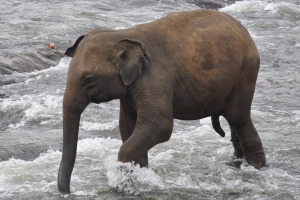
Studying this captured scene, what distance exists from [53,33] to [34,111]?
7.39 meters

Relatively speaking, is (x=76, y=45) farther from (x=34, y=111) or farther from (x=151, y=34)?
(x=34, y=111)

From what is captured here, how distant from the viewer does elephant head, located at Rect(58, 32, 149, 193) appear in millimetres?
7145

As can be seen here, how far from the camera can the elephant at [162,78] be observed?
23.6 feet

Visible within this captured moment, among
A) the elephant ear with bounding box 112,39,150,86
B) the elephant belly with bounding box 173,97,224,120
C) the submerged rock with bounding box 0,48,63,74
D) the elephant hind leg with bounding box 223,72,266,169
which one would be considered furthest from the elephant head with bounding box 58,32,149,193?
the submerged rock with bounding box 0,48,63,74

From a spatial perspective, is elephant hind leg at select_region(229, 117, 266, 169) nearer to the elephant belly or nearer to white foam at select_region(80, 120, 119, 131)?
the elephant belly

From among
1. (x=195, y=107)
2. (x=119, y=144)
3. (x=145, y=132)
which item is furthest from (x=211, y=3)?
(x=145, y=132)

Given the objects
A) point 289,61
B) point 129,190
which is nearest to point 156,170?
point 129,190

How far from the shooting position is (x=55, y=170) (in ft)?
28.0

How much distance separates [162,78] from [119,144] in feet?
8.02

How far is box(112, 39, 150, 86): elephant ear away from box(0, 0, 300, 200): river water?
2.96 feet

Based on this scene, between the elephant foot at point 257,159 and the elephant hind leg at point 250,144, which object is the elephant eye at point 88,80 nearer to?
the elephant hind leg at point 250,144

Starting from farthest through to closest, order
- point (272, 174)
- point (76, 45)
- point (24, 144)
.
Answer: point (24, 144) < point (272, 174) < point (76, 45)

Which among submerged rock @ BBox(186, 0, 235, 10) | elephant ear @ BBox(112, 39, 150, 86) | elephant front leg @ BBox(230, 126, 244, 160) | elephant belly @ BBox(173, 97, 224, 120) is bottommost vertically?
submerged rock @ BBox(186, 0, 235, 10)

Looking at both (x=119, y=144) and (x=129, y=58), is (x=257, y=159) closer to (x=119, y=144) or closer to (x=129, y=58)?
(x=119, y=144)
